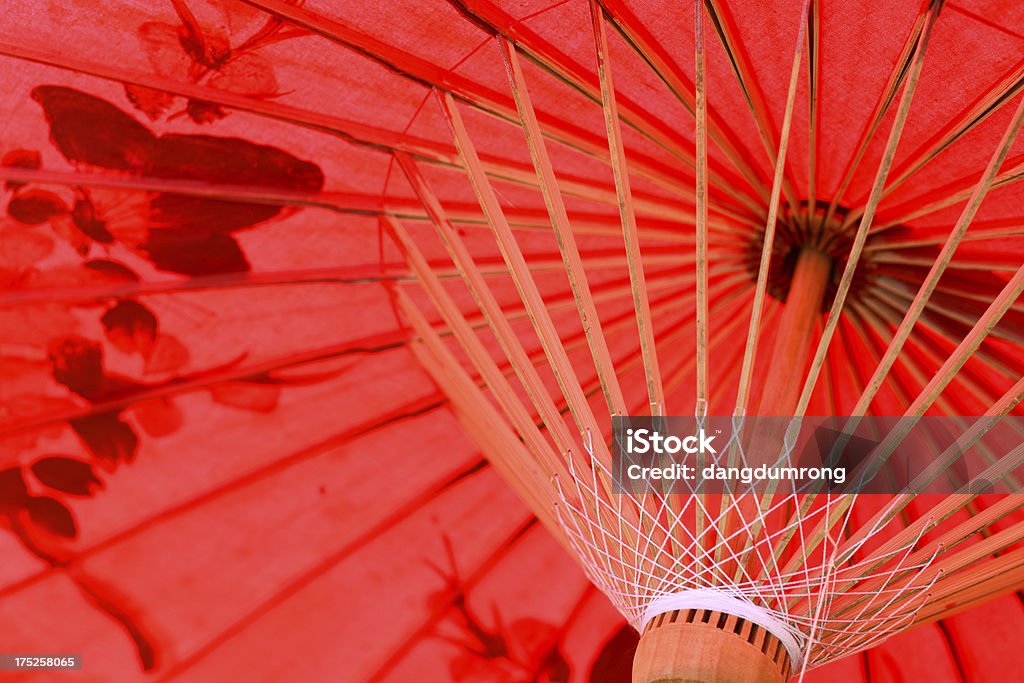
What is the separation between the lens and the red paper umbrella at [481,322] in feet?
7.34

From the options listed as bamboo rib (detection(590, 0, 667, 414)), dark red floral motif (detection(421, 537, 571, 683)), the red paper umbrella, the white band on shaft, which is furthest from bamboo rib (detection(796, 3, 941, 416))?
dark red floral motif (detection(421, 537, 571, 683))

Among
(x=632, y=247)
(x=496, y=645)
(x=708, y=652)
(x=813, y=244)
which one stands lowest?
(x=708, y=652)

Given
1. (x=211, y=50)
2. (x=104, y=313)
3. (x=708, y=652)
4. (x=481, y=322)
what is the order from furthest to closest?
1. (x=481, y=322)
2. (x=104, y=313)
3. (x=211, y=50)
4. (x=708, y=652)

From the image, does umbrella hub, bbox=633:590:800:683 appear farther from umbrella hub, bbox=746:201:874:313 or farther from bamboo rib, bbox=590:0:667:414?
umbrella hub, bbox=746:201:874:313

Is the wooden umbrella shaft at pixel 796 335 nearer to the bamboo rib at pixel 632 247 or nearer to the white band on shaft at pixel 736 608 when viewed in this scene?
the bamboo rib at pixel 632 247

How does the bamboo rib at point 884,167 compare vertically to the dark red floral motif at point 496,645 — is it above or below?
above

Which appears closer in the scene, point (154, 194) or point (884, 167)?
point (884, 167)

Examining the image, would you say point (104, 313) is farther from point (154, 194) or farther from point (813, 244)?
point (813, 244)

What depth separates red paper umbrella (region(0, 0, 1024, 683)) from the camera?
224 centimetres

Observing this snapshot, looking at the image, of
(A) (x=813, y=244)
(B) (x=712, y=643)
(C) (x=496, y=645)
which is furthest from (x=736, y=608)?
(C) (x=496, y=645)

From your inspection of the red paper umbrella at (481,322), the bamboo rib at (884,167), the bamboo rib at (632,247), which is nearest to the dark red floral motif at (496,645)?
the red paper umbrella at (481,322)

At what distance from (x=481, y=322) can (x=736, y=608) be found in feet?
4.96

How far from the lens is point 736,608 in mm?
2090

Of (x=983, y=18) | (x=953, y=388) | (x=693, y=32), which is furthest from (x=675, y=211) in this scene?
(x=953, y=388)
